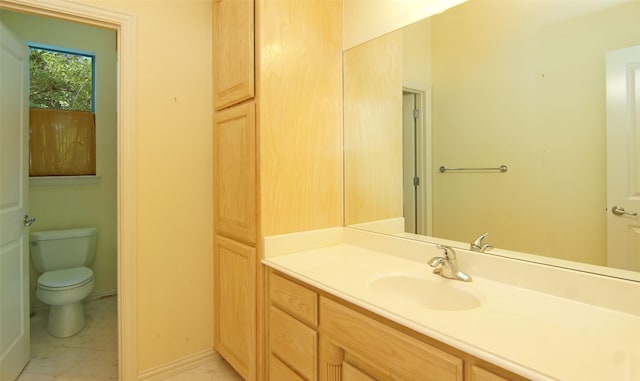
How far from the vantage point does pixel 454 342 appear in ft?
2.55

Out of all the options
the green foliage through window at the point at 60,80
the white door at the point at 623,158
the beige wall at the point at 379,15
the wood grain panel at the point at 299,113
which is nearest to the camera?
the white door at the point at 623,158

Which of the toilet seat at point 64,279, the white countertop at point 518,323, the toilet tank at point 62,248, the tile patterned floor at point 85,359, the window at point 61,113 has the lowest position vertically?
the tile patterned floor at point 85,359

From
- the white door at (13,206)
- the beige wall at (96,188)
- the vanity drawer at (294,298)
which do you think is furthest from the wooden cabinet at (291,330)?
the beige wall at (96,188)

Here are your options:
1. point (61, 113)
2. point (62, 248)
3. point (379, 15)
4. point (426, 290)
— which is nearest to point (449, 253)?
point (426, 290)

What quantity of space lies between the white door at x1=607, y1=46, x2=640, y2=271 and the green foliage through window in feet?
12.0

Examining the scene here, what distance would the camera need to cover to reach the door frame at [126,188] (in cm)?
174

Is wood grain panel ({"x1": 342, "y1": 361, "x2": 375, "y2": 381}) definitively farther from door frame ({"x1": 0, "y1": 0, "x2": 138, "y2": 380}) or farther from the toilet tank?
the toilet tank

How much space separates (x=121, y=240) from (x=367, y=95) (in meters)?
1.57

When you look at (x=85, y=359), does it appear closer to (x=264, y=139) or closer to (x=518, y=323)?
(x=264, y=139)

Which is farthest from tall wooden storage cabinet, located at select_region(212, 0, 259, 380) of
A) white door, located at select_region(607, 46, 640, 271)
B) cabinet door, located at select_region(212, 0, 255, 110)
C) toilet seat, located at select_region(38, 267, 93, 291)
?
white door, located at select_region(607, 46, 640, 271)

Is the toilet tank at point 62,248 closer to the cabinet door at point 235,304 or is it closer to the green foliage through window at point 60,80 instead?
the green foliage through window at point 60,80

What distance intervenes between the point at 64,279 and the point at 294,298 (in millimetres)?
2052

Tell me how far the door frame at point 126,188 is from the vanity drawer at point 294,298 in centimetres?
86

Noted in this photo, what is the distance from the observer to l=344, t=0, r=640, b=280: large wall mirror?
1.03m
